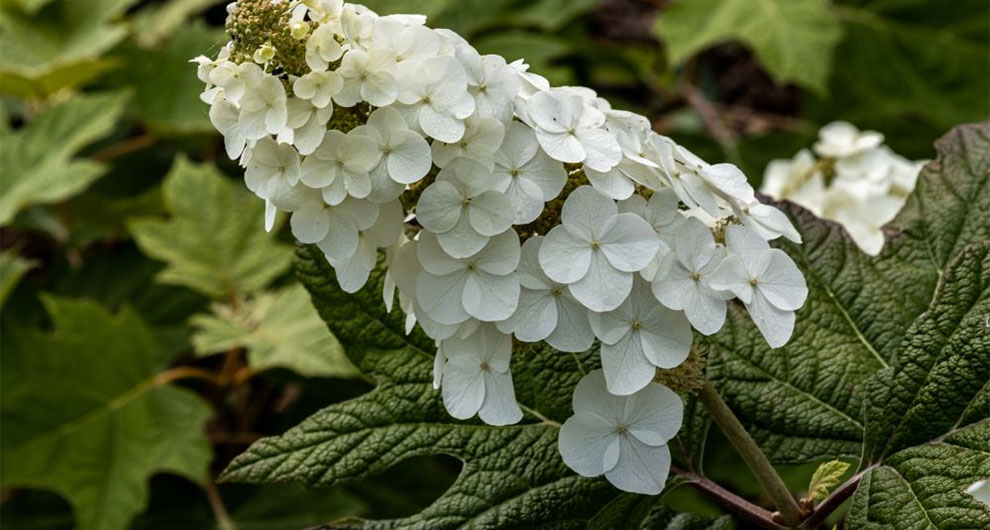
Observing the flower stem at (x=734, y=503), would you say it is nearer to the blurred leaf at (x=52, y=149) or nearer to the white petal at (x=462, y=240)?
the white petal at (x=462, y=240)

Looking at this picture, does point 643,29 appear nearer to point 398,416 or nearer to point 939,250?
point 939,250

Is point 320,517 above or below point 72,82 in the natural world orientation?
below

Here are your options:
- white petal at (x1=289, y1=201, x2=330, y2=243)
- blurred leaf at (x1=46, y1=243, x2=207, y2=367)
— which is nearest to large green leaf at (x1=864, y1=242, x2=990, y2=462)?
white petal at (x1=289, y1=201, x2=330, y2=243)

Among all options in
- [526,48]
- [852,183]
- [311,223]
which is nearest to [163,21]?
[526,48]

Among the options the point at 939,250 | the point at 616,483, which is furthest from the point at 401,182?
the point at 939,250

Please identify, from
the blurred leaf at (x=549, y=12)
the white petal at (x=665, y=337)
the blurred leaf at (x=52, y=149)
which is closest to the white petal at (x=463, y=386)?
the white petal at (x=665, y=337)

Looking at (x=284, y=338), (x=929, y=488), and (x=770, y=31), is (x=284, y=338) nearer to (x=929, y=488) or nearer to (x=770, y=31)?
(x=929, y=488)

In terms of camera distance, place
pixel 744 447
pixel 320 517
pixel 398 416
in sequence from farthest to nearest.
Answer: pixel 320 517 → pixel 398 416 → pixel 744 447
